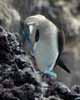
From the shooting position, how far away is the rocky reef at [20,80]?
5.32 ft

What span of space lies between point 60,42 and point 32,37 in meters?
0.13

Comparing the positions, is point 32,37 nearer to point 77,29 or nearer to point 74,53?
point 74,53

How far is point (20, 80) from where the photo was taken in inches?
66.4

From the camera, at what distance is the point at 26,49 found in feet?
6.11

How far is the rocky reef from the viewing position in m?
1.62

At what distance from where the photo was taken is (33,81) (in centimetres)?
167

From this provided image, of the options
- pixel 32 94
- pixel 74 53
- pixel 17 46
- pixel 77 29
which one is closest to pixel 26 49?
pixel 17 46

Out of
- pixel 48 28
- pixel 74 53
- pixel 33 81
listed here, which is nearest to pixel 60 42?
pixel 48 28

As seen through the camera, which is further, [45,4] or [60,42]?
[45,4]

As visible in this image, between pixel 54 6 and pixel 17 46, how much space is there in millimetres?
10384

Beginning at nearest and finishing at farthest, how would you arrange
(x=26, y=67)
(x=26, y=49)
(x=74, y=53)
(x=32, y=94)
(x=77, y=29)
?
(x=32, y=94) < (x=26, y=67) < (x=26, y=49) < (x=74, y=53) < (x=77, y=29)

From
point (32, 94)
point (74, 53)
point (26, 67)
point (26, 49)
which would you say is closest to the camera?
point (32, 94)

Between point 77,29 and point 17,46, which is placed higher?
point 17,46

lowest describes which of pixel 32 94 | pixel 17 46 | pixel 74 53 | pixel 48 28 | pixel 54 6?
pixel 74 53
